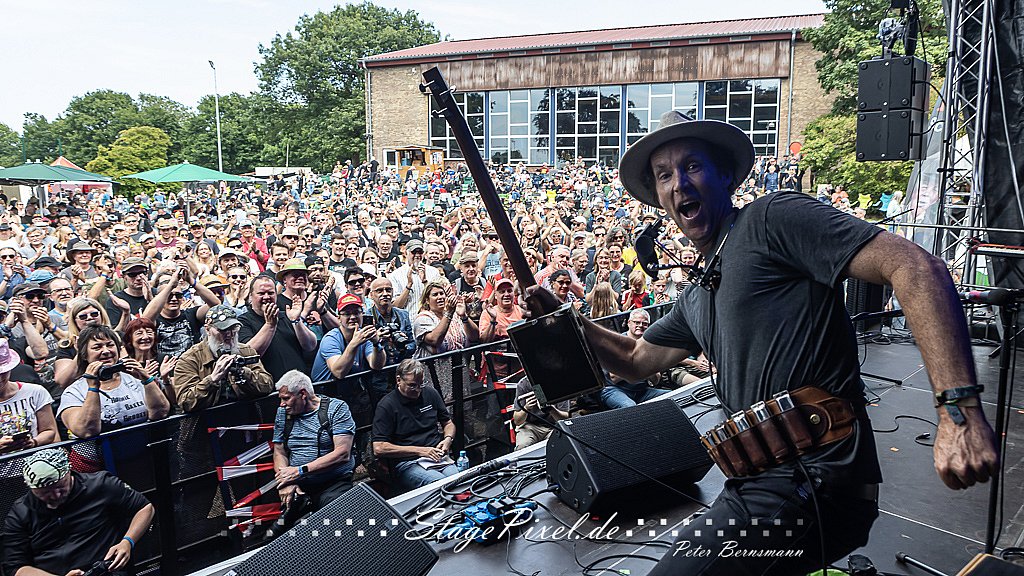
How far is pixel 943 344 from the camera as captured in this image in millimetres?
1498

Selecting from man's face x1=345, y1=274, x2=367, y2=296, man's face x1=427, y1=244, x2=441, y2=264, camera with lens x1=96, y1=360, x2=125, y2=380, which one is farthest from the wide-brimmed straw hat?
man's face x1=427, y1=244, x2=441, y2=264

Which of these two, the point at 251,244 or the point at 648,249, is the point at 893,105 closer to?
the point at 648,249

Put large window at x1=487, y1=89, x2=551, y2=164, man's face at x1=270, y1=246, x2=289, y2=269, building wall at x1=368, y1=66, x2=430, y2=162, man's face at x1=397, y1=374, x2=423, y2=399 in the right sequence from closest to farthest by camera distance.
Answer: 1. man's face at x1=397, y1=374, x2=423, y2=399
2. man's face at x1=270, y1=246, x2=289, y2=269
3. large window at x1=487, y1=89, x2=551, y2=164
4. building wall at x1=368, y1=66, x2=430, y2=162

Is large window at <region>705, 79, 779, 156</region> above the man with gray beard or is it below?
above

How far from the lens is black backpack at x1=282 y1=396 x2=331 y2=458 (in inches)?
194

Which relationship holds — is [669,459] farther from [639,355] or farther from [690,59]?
[690,59]

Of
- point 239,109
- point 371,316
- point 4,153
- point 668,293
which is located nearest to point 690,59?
point 668,293

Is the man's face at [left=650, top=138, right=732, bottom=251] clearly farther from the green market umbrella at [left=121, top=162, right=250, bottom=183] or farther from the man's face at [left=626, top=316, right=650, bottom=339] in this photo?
the green market umbrella at [left=121, top=162, right=250, bottom=183]

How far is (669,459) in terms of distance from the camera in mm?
3557

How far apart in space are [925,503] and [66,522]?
4.38 meters

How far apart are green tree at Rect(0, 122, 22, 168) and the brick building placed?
2415 inches

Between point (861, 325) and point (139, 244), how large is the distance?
894 cm

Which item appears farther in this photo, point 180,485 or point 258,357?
point 258,357

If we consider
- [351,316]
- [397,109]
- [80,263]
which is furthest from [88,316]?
[397,109]
